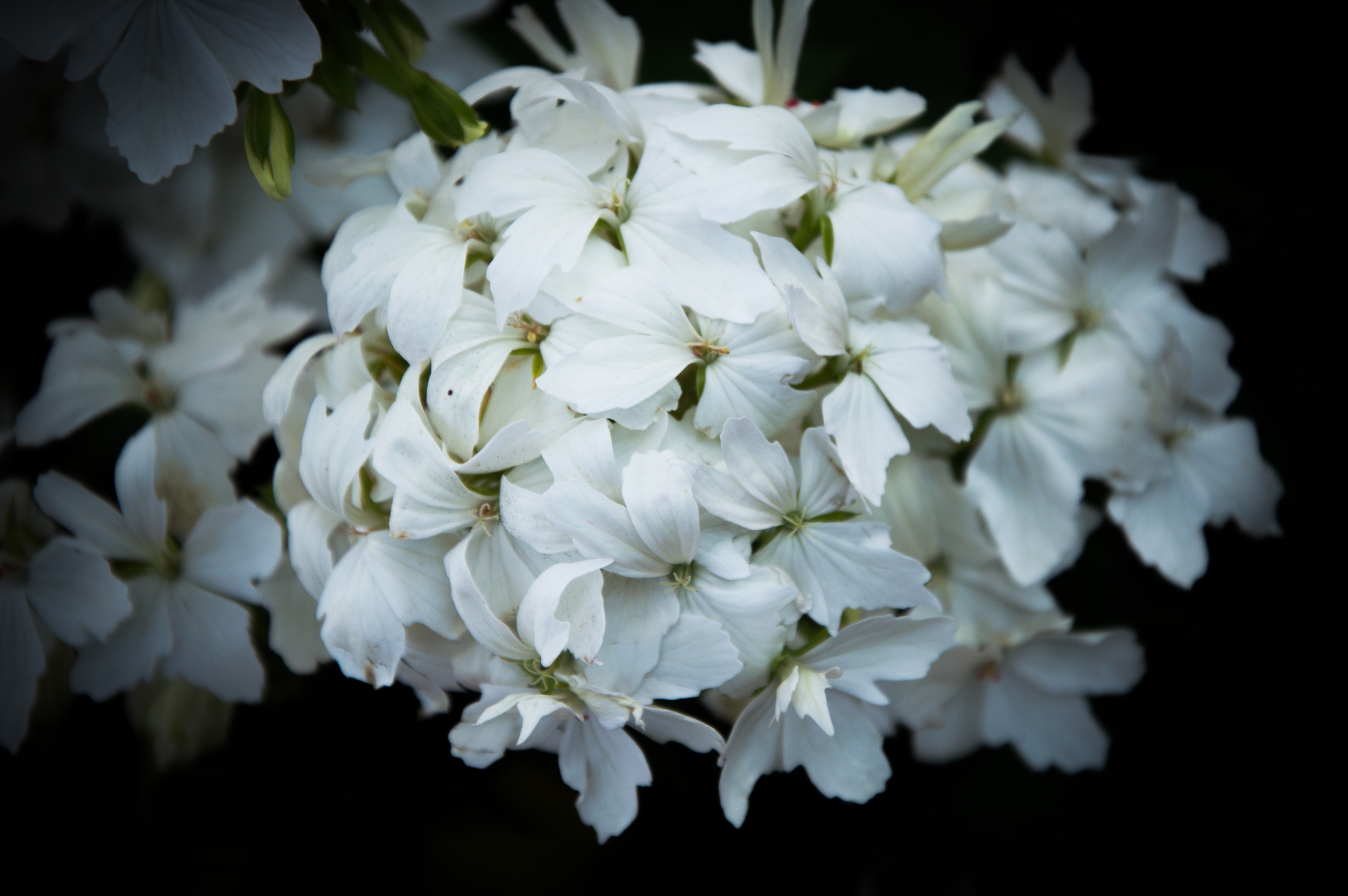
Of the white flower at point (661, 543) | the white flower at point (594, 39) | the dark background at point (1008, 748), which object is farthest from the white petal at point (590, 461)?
the dark background at point (1008, 748)

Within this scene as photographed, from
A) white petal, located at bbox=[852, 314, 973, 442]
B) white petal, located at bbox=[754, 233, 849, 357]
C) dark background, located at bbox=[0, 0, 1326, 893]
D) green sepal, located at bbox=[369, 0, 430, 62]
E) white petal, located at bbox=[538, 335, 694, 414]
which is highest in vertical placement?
green sepal, located at bbox=[369, 0, 430, 62]

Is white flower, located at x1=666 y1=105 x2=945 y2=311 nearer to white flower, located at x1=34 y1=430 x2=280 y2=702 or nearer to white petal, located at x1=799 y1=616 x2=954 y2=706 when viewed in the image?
white petal, located at x1=799 y1=616 x2=954 y2=706

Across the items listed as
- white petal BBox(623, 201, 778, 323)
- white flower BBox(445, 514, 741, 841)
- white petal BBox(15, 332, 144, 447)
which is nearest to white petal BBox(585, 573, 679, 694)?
white flower BBox(445, 514, 741, 841)

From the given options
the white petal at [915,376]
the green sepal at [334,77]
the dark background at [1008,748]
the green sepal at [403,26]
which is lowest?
the dark background at [1008,748]

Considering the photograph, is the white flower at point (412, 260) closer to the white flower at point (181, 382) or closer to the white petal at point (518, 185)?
the white petal at point (518, 185)

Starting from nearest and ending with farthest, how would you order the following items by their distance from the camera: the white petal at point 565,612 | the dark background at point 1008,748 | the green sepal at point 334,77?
the white petal at point 565,612
the green sepal at point 334,77
the dark background at point 1008,748

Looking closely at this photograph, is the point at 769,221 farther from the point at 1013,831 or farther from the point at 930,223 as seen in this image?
the point at 1013,831
